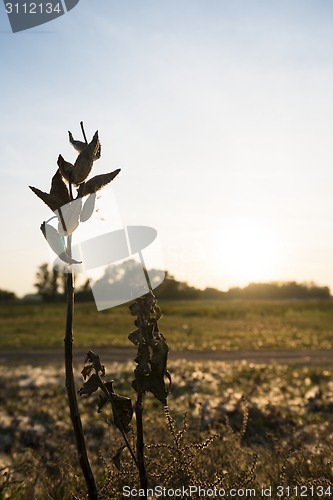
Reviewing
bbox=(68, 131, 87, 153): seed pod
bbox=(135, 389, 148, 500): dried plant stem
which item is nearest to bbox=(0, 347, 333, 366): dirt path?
bbox=(135, 389, 148, 500): dried plant stem

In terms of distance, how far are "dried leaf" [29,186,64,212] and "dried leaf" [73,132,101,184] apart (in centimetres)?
11

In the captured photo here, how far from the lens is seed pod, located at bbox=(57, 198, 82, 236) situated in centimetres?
160

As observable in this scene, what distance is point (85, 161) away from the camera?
5.30ft

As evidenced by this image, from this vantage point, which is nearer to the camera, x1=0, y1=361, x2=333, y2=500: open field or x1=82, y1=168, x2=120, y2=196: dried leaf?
x1=82, y1=168, x2=120, y2=196: dried leaf

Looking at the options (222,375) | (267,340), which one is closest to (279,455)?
(222,375)

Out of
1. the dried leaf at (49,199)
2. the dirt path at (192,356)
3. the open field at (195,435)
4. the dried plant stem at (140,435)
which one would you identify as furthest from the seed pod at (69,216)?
the dirt path at (192,356)

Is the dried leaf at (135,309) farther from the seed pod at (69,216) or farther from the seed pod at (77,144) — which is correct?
the seed pod at (77,144)

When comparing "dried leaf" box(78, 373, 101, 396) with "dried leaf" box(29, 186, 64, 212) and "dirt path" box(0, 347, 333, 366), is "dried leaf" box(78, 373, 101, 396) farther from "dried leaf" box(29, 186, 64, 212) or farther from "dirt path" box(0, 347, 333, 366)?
"dirt path" box(0, 347, 333, 366)

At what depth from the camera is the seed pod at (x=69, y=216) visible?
1.60 metres

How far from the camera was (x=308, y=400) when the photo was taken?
6102 mm

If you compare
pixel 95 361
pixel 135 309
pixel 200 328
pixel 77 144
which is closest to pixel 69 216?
pixel 77 144

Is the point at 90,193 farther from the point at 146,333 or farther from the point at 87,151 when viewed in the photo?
the point at 146,333

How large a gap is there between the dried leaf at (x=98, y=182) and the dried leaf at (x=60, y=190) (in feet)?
0.20

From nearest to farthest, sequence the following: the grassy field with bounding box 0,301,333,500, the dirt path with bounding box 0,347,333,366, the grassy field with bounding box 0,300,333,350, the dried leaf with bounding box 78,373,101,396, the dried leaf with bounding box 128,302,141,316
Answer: the dried leaf with bounding box 78,373,101,396, the dried leaf with bounding box 128,302,141,316, the grassy field with bounding box 0,301,333,500, the dirt path with bounding box 0,347,333,366, the grassy field with bounding box 0,300,333,350
